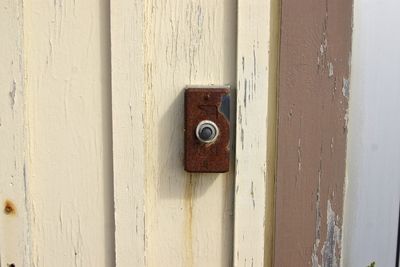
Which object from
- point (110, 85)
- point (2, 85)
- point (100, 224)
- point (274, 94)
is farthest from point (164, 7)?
point (100, 224)

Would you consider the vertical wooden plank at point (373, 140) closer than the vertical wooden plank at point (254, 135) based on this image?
No

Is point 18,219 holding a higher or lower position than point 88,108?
lower

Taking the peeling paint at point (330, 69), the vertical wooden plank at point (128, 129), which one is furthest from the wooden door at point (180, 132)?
the peeling paint at point (330, 69)

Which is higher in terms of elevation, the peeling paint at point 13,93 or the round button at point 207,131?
the peeling paint at point 13,93

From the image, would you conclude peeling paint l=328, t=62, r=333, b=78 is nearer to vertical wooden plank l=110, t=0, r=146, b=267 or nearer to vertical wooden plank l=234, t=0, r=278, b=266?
vertical wooden plank l=234, t=0, r=278, b=266

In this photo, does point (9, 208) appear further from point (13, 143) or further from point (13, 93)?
point (13, 93)

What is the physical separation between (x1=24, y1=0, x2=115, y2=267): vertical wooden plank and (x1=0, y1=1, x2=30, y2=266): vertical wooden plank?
0.07 feet

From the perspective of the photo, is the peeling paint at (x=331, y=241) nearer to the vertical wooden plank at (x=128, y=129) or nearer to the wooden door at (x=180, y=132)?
the wooden door at (x=180, y=132)

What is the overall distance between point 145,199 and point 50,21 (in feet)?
1.70

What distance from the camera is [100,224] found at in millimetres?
1438

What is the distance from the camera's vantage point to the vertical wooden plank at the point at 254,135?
4.45ft

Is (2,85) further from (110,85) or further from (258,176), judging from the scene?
(258,176)

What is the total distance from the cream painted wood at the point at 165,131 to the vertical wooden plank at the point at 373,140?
36 cm

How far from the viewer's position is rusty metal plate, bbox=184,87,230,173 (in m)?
1.35
